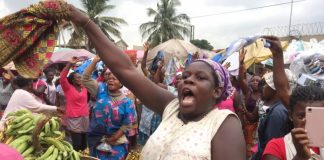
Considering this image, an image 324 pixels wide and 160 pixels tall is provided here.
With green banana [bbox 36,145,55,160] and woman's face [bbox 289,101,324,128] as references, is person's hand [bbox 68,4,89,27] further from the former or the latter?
woman's face [bbox 289,101,324,128]

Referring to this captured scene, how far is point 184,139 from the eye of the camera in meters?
2.14

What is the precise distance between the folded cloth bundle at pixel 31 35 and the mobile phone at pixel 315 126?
1.39m

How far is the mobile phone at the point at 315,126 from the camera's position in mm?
1928

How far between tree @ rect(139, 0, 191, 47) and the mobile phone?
40.7m

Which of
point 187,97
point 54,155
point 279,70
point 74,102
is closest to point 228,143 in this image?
point 187,97

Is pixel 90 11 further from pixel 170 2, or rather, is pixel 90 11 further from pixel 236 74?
pixel 236 74

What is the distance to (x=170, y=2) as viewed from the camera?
44562 millimetres

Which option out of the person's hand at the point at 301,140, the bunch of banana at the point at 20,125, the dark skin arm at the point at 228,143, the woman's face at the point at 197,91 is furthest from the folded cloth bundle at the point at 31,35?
the person's hand at the point at 301,140

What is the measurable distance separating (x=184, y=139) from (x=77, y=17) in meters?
0.93

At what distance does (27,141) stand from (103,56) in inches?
25.2

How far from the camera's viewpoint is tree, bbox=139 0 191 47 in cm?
4306

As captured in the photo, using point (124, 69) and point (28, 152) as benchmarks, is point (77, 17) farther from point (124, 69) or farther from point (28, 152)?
point (28, 152)

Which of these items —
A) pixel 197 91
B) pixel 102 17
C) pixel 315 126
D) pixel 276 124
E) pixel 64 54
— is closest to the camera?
pixel 315 126

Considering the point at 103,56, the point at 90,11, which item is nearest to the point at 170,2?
the point at 90,11
